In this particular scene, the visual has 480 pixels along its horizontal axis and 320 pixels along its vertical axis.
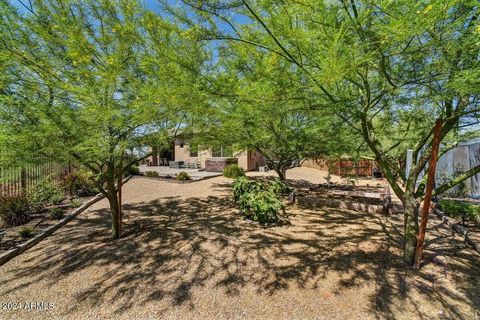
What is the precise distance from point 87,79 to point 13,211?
4464 millimetres

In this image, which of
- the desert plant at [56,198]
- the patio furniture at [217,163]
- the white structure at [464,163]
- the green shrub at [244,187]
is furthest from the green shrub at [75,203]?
the white structure at [464,163]

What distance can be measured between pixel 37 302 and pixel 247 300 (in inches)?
102

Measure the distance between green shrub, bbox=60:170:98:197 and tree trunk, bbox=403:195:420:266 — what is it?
9462 mm

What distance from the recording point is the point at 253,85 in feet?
11.0

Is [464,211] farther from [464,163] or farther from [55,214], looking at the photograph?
[55,214]

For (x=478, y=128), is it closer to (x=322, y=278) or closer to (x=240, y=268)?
(x=322, y=278)

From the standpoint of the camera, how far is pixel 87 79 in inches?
149

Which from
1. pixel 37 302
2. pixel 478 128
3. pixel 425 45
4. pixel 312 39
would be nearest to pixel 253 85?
pixel 312 39

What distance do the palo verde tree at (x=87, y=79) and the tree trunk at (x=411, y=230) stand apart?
372cm

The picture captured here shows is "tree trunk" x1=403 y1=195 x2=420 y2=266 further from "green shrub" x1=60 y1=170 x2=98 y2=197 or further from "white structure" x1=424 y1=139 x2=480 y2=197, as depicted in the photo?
"green shrub" x1=60 y1=170 x2=98 y2=197

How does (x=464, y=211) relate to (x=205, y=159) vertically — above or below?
below

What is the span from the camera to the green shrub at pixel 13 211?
227 inches

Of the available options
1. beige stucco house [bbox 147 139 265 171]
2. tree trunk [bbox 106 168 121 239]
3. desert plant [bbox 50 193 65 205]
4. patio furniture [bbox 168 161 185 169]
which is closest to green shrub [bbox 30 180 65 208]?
desert plant [bbox 50 193 65 205]

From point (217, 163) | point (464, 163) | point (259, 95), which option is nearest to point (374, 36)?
point (259, 95)
